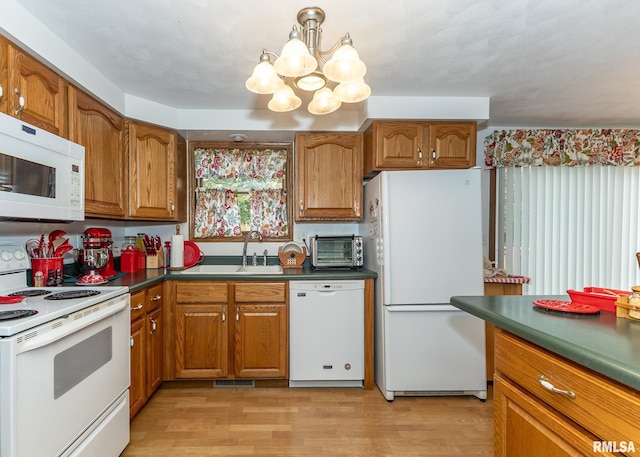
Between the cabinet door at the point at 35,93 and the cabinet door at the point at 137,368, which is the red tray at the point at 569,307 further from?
the cabinet door at the point at 35,93

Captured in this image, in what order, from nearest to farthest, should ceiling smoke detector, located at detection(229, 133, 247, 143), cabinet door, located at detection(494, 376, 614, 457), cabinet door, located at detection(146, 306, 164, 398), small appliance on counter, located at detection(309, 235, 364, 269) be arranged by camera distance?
cabinet door, located at detection(494, 376, 614, 457) → cabinet door, located at detection(146, 306, 164, 398) → small appliance on counter, located at detection(309, 235, 364, 269) → ceiling smoke detector, located at detection(229, 133, 247, 143)

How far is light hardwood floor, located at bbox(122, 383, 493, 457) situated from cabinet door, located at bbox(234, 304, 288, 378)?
0.54 feet

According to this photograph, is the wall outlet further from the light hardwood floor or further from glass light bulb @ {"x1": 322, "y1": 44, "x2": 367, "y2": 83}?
glass light bulb @ {"x1": 322, "y1": 44, "x2": 367, "y2": 83}

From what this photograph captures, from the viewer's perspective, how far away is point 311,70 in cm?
122

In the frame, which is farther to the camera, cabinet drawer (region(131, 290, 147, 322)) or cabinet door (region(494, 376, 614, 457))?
cabinet drawer (region(131, 290, 147, 322))

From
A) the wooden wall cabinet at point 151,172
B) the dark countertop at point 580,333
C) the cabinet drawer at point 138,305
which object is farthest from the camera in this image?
the wooden wall cabinet at point 151,172

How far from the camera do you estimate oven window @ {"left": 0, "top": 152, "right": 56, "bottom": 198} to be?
1.33m

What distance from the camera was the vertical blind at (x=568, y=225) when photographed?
3.17m

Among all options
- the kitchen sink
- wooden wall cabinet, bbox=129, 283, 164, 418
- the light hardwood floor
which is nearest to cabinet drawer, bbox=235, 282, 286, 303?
the kitchen sink

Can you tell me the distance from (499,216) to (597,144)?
1.13 meters

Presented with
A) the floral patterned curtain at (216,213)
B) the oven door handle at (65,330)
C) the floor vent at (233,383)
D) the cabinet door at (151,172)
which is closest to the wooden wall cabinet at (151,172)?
the cabinet door at (151,172)

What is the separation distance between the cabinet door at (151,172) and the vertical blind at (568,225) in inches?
118

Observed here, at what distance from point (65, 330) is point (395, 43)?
6.62ft

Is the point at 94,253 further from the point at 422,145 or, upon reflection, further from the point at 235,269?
the point at 422,145
